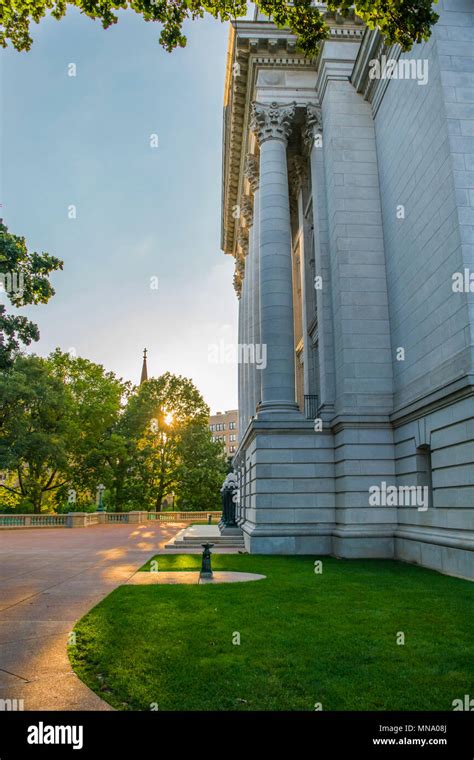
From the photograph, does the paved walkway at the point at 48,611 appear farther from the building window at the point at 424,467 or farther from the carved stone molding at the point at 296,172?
the carved stone molding at the point at 296,172

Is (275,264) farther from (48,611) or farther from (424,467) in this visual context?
(48,611)

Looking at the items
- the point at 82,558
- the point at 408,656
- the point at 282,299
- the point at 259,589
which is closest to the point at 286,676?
the point at 408,656

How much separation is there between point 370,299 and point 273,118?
33.0 ft

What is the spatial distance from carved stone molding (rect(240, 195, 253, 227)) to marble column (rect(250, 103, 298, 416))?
30.6 ft

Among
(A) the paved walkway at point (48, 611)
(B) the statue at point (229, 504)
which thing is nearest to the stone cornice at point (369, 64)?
(B) the statue at point (229, 504)

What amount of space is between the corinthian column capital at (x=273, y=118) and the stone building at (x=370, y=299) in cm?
7

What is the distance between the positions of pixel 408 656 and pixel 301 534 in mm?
12616

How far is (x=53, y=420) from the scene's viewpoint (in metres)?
49.8

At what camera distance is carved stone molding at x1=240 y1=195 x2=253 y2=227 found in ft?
111

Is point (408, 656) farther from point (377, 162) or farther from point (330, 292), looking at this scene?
point (377, 162)

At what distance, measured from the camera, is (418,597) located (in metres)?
10.4

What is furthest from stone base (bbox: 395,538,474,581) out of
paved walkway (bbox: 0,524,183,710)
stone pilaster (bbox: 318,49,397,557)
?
paved walkway (bbox: 0,524,183,710)

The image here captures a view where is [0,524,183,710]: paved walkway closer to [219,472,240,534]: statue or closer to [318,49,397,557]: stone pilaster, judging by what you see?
[219,472,240,534]: statue

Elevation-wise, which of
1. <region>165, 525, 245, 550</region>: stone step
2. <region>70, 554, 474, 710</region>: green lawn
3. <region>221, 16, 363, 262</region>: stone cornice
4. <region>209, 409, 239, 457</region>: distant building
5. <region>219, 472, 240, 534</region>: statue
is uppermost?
<region>221, 16, 363, 262</region>: stone cornice
